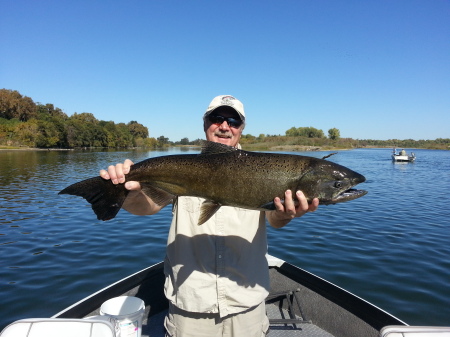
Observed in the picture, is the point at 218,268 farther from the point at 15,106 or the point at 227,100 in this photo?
the point at 15,106

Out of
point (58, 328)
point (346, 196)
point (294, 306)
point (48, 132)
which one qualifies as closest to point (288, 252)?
point (294, 306)

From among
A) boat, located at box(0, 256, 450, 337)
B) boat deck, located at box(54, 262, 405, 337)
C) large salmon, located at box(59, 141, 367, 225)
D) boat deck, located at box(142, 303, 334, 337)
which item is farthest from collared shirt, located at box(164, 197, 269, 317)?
boat deck, located at box(142, 303, 334, 337)

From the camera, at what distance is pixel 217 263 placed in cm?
323

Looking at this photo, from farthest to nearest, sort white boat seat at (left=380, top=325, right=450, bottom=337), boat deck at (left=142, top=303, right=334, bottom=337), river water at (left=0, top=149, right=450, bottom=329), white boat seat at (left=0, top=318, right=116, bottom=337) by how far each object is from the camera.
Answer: river water at (left=0, top=149, right=450, bottom=329)
boat deck at (left=142, top=303, right=334, bottom=337)
white boat seat at (left=0, top=318, right=116, bottom=337)
white boat seat at (left=380, top=325, right=450, bottom=337)

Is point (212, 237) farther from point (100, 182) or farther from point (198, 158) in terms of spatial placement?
point (100, 182)

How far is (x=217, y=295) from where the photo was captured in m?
3.17

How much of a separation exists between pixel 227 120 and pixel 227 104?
0.24 m

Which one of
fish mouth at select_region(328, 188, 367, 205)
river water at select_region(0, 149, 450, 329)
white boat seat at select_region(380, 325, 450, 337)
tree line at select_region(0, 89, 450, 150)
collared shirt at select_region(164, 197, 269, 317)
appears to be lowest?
river water at select_region(0, 149, 450, 329)

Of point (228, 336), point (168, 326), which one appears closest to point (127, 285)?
point (168, 326)

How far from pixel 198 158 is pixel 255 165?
68 cm

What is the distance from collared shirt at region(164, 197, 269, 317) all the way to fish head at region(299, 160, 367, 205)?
683mm

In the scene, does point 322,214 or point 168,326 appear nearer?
point 168,326

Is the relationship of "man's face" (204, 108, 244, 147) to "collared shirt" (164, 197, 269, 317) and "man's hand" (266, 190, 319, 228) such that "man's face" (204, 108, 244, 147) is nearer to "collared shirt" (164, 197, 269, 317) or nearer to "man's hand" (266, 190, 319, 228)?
"collared shirt" (164, 197, 269, 317)

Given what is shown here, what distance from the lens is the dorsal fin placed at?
350cm
